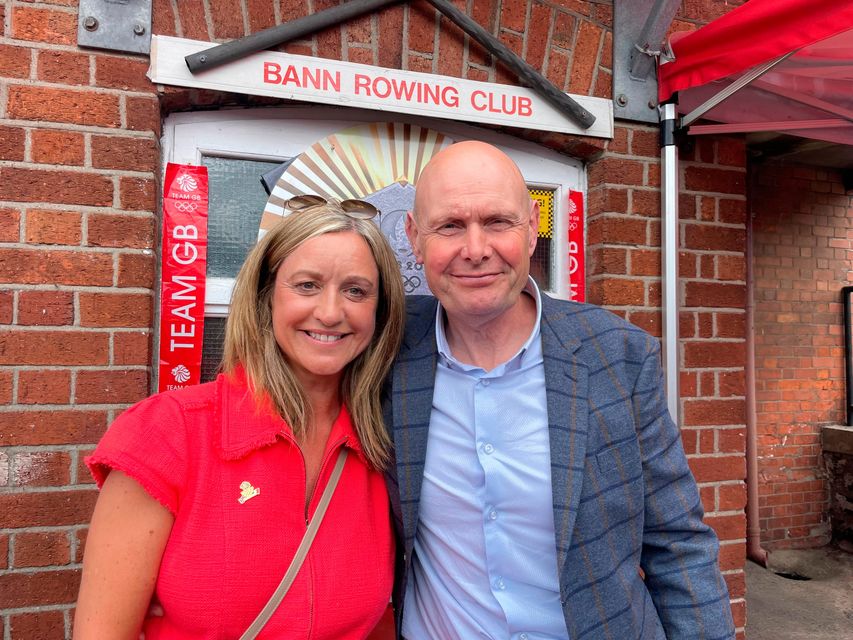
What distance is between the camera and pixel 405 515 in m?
1.52

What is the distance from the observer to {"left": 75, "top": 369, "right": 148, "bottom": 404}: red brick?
75.7 inches

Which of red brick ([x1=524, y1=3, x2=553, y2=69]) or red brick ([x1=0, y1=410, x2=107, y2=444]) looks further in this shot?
red brick ([x1=524, y1=3, x2=553, y2=69])

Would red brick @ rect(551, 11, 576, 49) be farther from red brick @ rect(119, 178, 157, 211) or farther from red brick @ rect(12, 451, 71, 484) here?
red brick @ rect(12, 451, 71, 484)

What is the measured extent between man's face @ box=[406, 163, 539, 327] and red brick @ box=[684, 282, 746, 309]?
1.33m

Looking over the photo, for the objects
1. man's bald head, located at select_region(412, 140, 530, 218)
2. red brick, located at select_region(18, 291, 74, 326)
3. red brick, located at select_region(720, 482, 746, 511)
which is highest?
man's bald head, located at select_region(412, 140, 530, 218)

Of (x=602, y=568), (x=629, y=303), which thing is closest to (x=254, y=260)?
(x=602, y=568)

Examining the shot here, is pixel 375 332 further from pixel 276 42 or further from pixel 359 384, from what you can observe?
pixel 276 42

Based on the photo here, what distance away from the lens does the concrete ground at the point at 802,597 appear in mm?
4016

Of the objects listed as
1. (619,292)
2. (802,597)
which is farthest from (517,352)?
(802,597)

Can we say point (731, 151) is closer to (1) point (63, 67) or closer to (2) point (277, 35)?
(2) point (277, 35)

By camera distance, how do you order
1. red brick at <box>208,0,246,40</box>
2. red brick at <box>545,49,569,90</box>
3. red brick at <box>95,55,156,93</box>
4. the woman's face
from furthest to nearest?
1. red brick at <box>545,49,569,90</box>
2. red brick at <box>208,0,246,40</box>
3. red brick at <box>95,55,156,93</box>
4. the woman's face

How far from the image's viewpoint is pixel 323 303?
151cm

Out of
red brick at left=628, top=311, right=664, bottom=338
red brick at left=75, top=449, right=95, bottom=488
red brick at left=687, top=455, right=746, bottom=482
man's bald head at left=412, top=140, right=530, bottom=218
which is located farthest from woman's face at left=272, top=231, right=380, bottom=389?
red brick at left=687, top=455, right=746, bottom=482

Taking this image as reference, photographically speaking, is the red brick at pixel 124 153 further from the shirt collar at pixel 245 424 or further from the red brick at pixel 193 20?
the shirt collar at pixel 245 424
